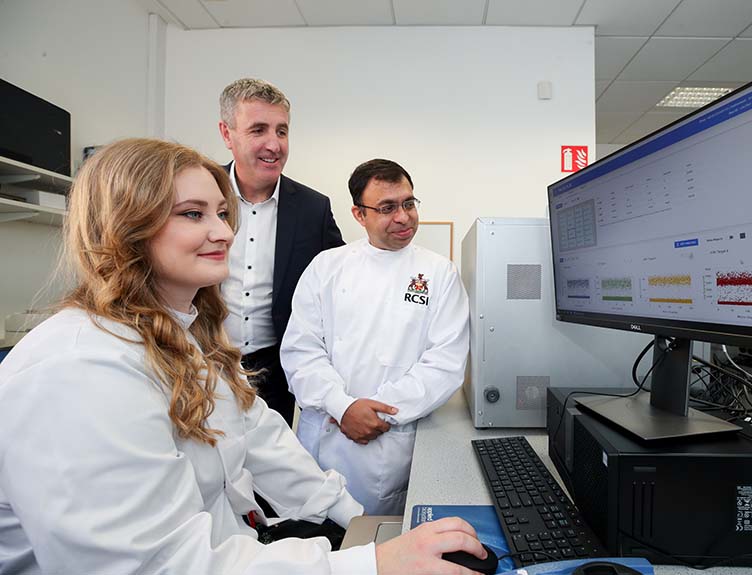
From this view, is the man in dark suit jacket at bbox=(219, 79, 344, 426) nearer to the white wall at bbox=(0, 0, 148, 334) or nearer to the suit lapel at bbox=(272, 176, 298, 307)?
the suit lapel at bbox=(272, 176, 298, 307)

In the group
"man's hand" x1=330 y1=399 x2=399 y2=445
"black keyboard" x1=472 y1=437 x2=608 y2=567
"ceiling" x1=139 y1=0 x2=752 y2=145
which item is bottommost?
"man's hand" x1=330 y1=399 x2=399 y2=445

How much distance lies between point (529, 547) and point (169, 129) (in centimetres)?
318

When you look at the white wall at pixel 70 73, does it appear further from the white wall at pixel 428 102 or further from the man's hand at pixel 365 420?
the man's hand at pixel 365 420

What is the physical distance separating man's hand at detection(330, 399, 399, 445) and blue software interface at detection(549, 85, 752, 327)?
24.9 inches

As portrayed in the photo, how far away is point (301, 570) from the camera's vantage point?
0.53m

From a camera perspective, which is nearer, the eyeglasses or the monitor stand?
the monitor stand

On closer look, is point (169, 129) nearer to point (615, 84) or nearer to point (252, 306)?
point (252, 306)

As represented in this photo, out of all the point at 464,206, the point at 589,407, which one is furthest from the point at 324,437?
the point at 464,206

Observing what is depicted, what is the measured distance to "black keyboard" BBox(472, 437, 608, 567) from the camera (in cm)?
58

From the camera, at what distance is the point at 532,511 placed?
2.23 feet

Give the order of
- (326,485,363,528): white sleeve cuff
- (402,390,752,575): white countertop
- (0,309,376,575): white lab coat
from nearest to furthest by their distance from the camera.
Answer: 1. (0,309,376,575): white lab coat
2. (402,390,752,575): white countertop
3. (326,485,363,528): white sleeve cuff

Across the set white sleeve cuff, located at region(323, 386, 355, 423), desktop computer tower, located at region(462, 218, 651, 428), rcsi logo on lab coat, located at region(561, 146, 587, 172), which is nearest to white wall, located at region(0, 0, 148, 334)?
white sleeve cuff, located at region(323, 386, 355, 423)

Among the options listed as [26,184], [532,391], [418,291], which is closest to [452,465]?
[532,391]

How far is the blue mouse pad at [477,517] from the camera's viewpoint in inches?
25.0
